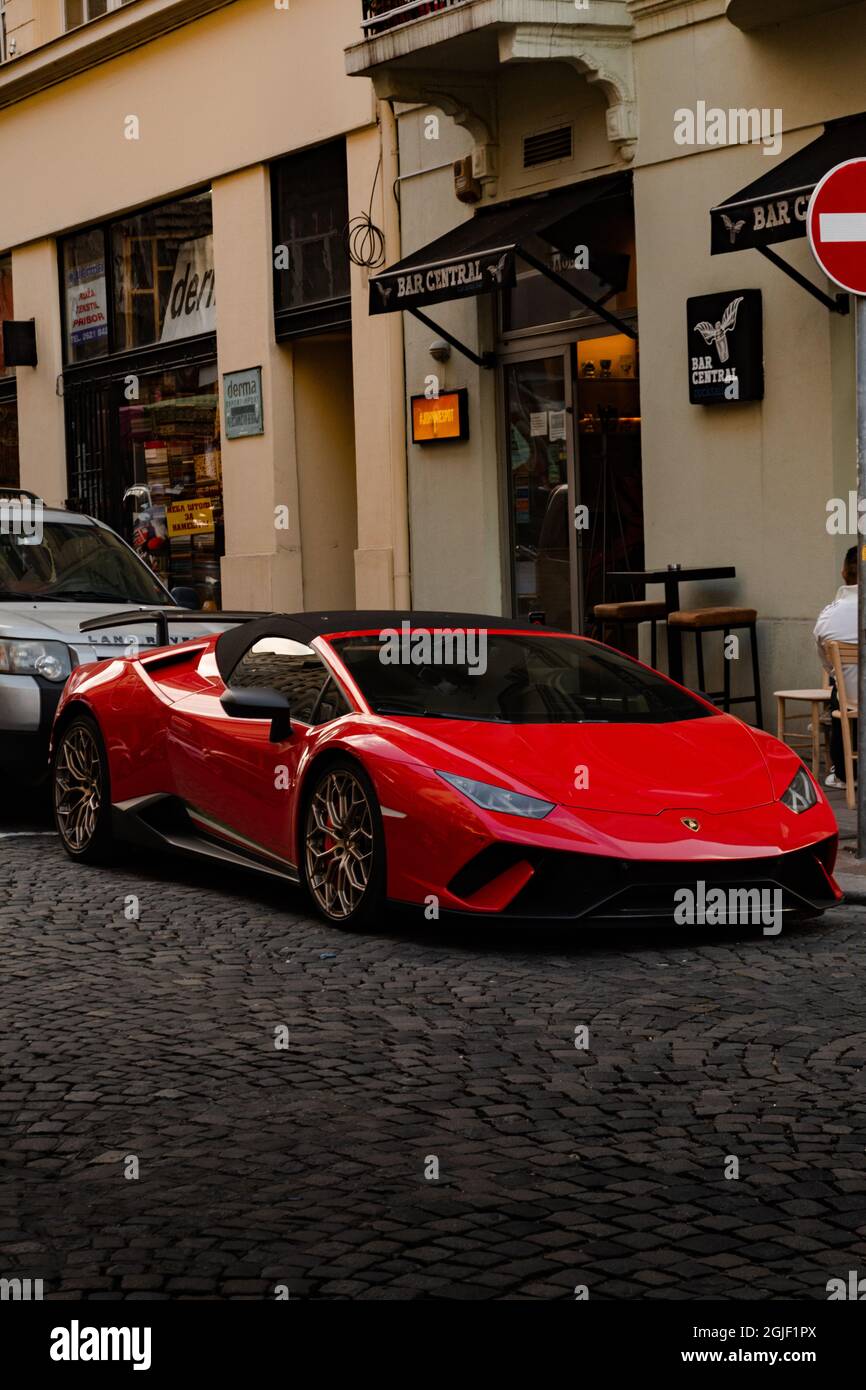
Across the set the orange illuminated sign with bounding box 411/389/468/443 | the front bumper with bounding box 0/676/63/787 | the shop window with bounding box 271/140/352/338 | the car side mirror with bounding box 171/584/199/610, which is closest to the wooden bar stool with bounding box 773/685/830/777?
the car side mirror with bounding box 171/584/199/610

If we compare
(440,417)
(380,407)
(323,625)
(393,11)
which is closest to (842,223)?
(323,625)

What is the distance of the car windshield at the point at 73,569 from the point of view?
12625 mm

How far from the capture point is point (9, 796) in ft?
42.0

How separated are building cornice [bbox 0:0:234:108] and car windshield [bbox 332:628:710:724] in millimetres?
13377

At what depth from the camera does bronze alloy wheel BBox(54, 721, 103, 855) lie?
31.6ft

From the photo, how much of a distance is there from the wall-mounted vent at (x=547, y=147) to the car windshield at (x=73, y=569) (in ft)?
17.2

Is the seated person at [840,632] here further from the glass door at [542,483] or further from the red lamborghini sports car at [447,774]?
the glass door at [542,483]

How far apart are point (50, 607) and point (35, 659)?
93cm

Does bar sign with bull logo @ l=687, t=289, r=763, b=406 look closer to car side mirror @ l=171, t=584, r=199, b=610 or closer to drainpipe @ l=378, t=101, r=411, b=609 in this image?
drainpipe @ l=378, t=101, r=411, b=609

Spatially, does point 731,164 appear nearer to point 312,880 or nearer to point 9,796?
point 9,796

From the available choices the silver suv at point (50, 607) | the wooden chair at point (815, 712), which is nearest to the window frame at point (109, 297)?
the silver suv at point (50, 607)

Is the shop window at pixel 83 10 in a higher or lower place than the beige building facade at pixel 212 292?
higher

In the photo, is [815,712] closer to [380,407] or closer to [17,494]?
[17,494]

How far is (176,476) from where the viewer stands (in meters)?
22.0
